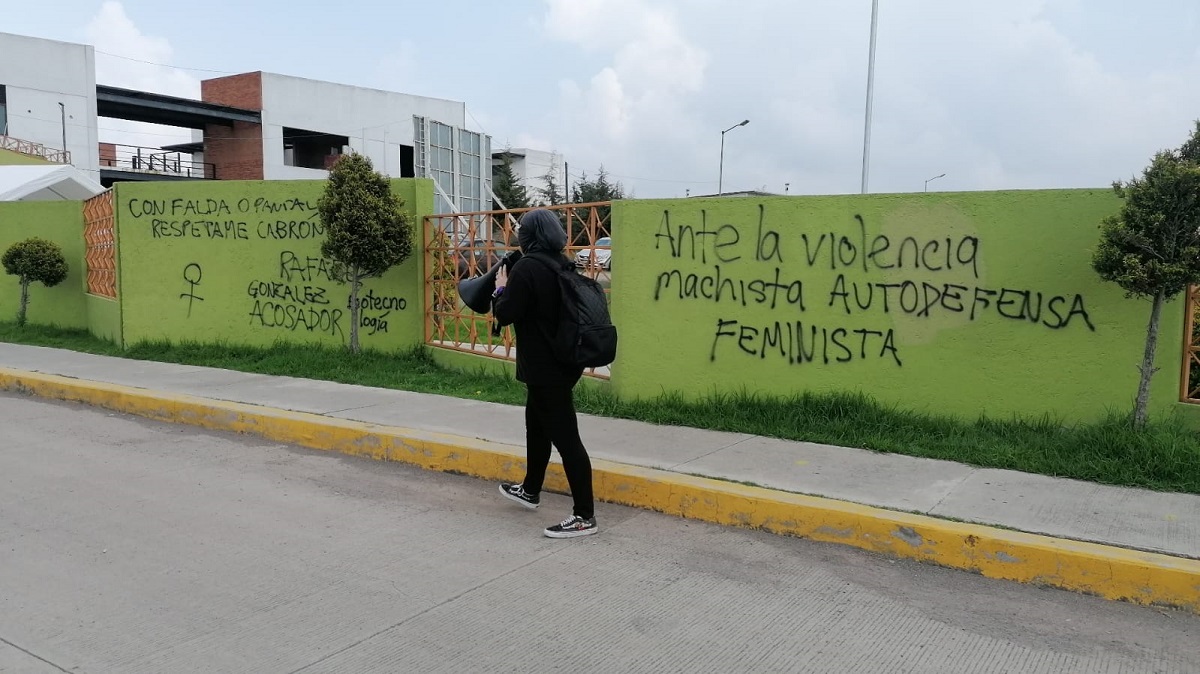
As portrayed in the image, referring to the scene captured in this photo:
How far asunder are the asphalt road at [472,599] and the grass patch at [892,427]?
1.62 meters

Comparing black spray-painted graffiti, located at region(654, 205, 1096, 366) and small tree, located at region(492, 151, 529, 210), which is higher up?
small tree, located at region(492, 151, 529, 210)

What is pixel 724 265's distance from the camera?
7145mm

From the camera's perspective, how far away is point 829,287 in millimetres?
6715

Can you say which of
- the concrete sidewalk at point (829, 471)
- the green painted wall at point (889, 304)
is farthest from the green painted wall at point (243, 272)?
the green painted wall at point (889, 304)

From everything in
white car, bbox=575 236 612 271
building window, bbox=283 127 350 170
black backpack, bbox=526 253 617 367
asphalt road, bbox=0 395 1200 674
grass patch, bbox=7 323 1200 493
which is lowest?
asphalt road, bbox=0 395 1200 674

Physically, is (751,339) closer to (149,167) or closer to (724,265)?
(724,265)

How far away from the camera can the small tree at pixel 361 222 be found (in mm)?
9250

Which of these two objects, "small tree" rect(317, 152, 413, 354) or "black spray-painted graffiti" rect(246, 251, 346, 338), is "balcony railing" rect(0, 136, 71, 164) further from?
"small tree" rect(317, 152, 413, 354)

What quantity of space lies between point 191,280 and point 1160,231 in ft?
35.0

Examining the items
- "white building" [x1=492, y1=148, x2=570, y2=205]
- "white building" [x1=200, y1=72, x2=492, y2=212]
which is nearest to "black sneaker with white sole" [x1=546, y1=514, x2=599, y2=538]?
"white building" [x1=200, y1=72, x2=492, y2=212]

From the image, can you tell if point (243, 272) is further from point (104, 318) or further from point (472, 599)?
point (472, 599)

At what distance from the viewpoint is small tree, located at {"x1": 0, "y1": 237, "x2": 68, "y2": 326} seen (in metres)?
13.3

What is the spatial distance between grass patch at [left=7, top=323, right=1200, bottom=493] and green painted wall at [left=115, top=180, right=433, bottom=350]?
0.91 meters

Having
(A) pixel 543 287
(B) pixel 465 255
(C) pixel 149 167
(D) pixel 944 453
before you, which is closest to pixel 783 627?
(A) pixel 543 287
